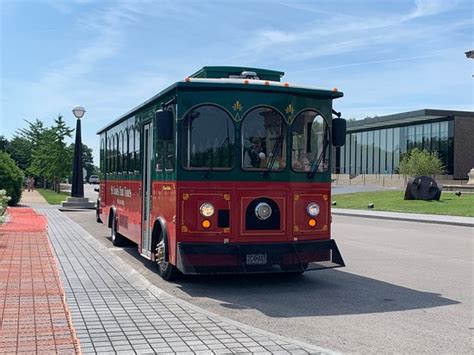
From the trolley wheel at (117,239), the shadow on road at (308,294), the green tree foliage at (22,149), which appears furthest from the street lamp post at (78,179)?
the green tree foliage at (22,149)

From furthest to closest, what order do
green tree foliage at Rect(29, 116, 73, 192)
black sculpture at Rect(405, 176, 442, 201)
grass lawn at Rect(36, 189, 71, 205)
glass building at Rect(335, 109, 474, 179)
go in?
glass building at Rect(335, 109, 474, 179) < green tree foliage at Rect(29, 116, 73, 192) < black sculpture at Rect(405, 176, 442, 201) < grass lawn at Rect(36, 189, 71, 205)

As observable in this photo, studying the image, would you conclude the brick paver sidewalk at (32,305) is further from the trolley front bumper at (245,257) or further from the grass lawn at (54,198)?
the grass lawn at (54,198)

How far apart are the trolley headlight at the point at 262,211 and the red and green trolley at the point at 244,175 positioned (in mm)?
15

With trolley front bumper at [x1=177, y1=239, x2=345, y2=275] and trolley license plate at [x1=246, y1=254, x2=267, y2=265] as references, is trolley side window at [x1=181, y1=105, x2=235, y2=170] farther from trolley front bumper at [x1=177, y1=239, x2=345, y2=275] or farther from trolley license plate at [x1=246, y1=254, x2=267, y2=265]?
trolley license plate at [x1=246, y1=254, x2=267, y2=265]

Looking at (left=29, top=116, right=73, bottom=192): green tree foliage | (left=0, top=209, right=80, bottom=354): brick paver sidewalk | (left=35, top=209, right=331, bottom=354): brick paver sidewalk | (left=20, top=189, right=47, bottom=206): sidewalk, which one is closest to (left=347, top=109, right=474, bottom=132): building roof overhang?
(left=29, top=116, right=73, bottom=192): green tree foliage

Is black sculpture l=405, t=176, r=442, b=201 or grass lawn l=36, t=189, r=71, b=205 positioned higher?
black sculpture l=405, t=176, r=442, b=201

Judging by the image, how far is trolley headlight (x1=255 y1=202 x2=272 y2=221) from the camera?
920cm

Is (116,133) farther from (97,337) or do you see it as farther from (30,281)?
(97,337)

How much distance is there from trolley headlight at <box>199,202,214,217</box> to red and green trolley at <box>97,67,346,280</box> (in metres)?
0.02

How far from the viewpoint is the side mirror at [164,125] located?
9.14 m

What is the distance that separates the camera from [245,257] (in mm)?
8984

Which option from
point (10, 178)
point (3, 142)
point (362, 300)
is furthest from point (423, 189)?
point (3, 142)

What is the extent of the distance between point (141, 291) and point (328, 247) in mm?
2975

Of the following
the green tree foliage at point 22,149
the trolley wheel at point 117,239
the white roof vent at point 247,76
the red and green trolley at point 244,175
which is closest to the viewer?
the red and green trolley at point 244,175
